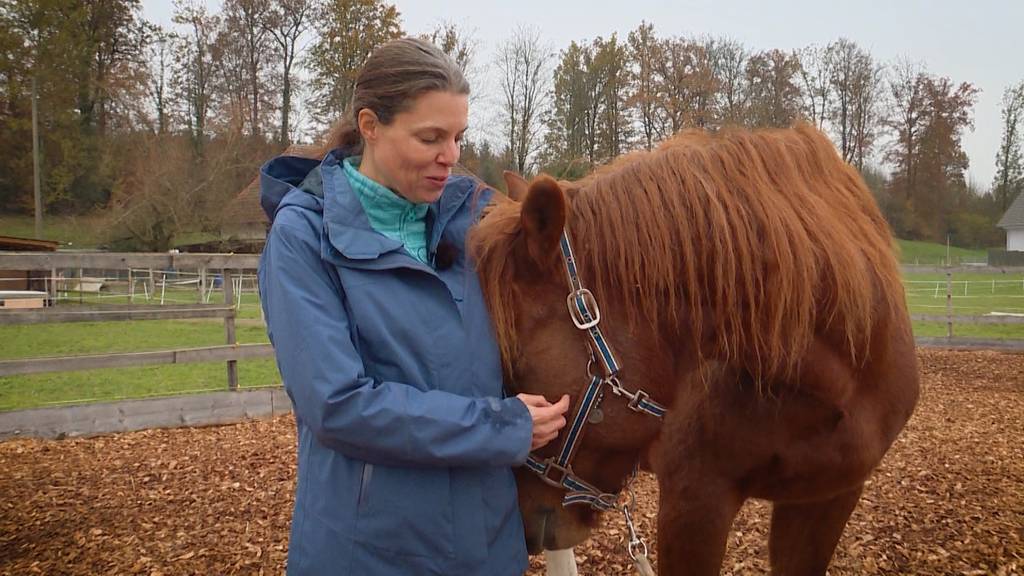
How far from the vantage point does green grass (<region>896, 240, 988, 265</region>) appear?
913 inches

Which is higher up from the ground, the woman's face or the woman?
the woman's face

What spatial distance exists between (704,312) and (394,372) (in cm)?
73

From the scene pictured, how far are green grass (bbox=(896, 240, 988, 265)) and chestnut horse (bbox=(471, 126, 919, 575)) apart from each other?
22805 millimetres

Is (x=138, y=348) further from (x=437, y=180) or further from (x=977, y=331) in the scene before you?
(x=977, y=331)

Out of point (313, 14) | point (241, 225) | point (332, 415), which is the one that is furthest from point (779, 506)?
point (313, 14)

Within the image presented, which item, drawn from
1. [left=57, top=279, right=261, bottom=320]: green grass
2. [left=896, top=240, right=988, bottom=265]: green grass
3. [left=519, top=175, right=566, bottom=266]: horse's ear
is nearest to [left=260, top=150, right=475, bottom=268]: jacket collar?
[left=519, top=175, right=566, bottom=266]: horse's ear

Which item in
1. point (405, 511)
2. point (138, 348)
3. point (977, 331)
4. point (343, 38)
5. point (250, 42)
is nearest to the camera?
point (405, 511)

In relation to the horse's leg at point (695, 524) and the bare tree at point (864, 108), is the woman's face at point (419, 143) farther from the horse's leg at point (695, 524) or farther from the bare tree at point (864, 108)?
the bare tree at point (864, 108)

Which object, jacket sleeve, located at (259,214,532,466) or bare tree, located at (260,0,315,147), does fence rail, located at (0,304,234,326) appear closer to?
jacket sleeve, located at (259,214,532,466)

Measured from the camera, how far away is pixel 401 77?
4.68ft

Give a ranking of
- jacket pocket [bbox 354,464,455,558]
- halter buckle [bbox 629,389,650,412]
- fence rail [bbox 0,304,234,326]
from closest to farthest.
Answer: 1. jacket pocket [bbox 354,464,455,558]
2. halter buckle [bbox 629,389,650,412]
3. fence rail [bbox 0,304,234,326]

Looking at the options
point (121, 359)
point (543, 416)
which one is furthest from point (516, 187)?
point (121, 359)

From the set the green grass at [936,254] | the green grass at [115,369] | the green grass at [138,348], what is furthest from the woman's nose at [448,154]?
the green grass at [936,254]

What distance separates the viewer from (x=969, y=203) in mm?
30219
